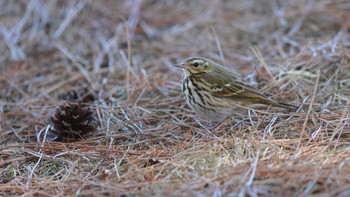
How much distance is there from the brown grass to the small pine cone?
0.11m

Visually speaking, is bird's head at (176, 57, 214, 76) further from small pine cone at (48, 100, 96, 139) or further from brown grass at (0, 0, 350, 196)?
small pine cone at (48, 100, 96, 139)

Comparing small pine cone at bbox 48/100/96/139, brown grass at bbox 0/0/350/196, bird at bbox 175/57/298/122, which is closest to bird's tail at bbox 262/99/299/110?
bird at bbox 175/57/298/122

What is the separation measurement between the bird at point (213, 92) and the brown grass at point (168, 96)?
13 centimetres

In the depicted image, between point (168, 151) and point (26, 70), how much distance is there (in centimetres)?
316

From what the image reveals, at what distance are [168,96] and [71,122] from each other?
45.1 inches

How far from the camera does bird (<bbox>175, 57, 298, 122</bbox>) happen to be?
465 cm

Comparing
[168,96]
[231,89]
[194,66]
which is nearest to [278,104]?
[231,89]

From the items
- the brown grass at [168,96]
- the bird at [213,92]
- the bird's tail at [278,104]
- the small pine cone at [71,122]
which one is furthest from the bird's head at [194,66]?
the small pine cone at [71,122]

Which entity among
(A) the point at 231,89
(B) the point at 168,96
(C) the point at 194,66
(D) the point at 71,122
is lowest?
(B) the point at 168,96

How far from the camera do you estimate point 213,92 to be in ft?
15.5

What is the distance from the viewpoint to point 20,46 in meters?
7.09

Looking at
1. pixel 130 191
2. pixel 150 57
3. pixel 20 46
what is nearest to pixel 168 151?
pixel 130 191

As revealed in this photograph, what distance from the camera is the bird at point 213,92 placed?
15.3 feet

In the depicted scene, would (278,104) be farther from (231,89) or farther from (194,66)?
(194,66)
